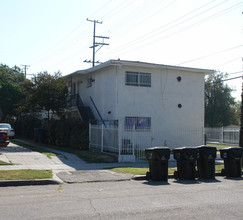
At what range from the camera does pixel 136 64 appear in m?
20.4

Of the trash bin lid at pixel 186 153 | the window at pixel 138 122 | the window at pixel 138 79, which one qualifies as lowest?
the trash bin lid at pixel 186 153

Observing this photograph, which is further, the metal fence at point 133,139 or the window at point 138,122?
the window at point 138,122

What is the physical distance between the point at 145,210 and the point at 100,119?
50.9 feet

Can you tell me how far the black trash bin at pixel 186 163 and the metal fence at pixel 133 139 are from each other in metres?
4.47

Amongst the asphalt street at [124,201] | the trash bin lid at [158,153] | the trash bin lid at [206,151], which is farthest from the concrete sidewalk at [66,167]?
the trash bin lid at [206,151]

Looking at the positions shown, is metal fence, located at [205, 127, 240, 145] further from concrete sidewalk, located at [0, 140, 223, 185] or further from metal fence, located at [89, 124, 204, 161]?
concrete sidewalk, located at [0, 140, 223, 185]

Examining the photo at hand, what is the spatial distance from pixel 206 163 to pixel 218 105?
40.2m

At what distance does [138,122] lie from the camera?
2112 centimetres

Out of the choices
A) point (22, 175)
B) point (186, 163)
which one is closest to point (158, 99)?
point (186, 163)

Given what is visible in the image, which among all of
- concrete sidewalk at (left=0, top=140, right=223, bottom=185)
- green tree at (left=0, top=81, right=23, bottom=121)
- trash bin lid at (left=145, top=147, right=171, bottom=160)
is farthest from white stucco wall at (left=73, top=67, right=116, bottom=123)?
green tree at (left=0, top=81, right=23, bottom=121)

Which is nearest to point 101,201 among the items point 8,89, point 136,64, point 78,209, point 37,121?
point 78,209

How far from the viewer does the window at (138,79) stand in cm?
2084

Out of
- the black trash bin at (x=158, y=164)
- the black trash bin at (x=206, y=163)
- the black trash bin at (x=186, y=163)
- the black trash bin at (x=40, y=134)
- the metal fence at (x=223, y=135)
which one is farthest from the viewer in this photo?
the black trash bin at (x=40, y=134)

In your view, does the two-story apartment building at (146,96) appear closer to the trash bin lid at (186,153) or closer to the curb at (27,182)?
the trash bin lid at (186,153)
